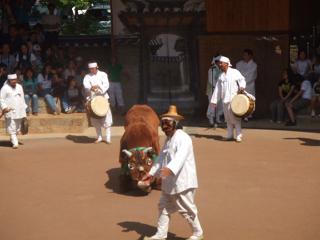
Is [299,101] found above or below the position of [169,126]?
below

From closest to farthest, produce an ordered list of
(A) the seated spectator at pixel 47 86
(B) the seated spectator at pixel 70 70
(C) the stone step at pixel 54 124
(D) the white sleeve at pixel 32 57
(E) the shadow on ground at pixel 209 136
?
(E) the shadow on ground at pixel 209 136 < (C) the stone step at pixel 54 124 < (A) the seated spectator at pixel 47 86 < (B) the seated spectator at pixel 70 70 < (D) the white sleeve at pixel 32 57

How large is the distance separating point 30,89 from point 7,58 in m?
1.75

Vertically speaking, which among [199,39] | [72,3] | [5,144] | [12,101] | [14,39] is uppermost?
[72,3]

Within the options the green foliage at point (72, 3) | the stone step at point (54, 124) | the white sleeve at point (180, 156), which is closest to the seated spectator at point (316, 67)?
the stone step at point (54, 124)

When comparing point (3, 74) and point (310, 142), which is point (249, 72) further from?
point (3, 74)

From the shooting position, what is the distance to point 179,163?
7668 mm

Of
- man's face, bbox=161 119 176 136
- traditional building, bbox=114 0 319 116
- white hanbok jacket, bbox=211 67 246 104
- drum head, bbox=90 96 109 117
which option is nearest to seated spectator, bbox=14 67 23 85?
traditional building, bbox=114 0 319 116

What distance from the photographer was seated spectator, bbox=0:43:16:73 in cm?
1817

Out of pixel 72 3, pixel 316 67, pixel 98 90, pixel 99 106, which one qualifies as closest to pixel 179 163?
pixel 99 106

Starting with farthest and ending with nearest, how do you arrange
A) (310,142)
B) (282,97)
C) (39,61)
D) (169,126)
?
1. (39,61)
2. (282,97)
3. (310,142)
4. (169,126)

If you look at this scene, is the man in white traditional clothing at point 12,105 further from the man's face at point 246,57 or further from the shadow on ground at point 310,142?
the shadow on ground at point 310,142

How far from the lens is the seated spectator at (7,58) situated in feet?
59.6

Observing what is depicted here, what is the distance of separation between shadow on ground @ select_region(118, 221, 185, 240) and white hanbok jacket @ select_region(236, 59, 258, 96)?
27.2ft

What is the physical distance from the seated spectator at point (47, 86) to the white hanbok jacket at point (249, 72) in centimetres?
455
